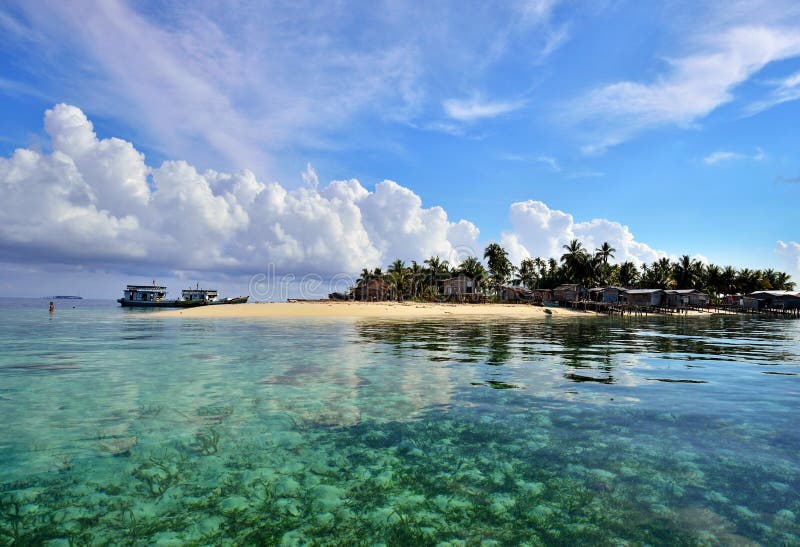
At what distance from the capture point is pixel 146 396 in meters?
12.1

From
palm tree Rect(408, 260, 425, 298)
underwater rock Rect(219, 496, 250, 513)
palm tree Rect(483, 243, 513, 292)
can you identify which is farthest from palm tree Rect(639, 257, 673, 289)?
underwater rock Rect(219, 496, 250, 513)

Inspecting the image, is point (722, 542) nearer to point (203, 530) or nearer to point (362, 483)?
point (362, 483)

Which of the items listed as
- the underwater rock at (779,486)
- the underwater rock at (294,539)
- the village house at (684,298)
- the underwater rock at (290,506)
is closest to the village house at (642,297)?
the village house at (684,298)

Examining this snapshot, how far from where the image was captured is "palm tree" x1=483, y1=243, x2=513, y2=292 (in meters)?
102

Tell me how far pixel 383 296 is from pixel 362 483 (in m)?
94.6

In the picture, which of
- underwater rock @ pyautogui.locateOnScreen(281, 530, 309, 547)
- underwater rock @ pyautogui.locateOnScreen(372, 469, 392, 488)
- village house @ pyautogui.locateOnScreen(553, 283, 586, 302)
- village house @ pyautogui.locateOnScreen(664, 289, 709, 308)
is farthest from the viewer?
village house @ pyautogui.locateOnScreen(553, 283, 586, 302)

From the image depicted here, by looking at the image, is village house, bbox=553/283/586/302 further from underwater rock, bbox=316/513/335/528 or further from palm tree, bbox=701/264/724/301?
underwater rock, bbox=316/513/335/528

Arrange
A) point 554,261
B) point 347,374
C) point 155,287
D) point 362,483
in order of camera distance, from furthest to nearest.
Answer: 1. point 554,261
2. point 155,287
3. point 347,374
4. point 362,483

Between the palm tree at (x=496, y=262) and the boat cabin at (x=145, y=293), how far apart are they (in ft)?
254

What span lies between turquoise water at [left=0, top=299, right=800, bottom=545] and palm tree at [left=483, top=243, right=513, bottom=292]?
85905 millimetres

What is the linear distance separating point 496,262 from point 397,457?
3826 inches

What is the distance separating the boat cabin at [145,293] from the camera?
313 ft

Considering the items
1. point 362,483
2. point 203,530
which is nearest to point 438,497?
point 362,483

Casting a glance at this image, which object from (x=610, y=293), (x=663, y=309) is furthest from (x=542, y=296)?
(x=663, y=309)
